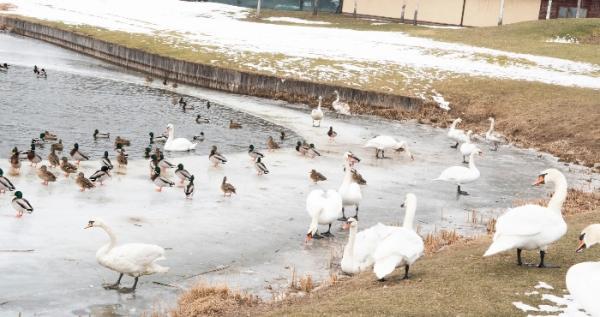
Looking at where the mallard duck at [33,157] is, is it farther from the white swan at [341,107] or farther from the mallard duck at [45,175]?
the white swan at [341,107]

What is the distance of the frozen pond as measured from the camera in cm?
1523

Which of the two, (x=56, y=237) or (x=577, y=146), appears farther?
(x=577, y=146)

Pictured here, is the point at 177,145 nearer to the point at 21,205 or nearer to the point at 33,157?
the point at 33,157

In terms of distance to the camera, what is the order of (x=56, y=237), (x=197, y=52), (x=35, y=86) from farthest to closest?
(x=197, y=52) < (x=35, y=86) < (x=56, y=237)

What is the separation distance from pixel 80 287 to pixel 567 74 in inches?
1743

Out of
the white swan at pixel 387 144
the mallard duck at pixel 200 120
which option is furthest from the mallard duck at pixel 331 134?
the mallard duck at pixel 200 120

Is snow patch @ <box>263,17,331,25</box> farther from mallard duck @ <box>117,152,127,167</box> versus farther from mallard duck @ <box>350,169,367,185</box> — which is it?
mallard duck @ <box>350,169,367,185</box>

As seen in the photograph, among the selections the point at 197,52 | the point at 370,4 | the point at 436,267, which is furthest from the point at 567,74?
the point at 370,4

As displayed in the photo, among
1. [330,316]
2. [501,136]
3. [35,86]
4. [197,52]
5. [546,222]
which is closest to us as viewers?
[330,316]

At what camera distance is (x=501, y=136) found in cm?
4038

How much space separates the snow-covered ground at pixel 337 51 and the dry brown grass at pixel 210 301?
3621 cm

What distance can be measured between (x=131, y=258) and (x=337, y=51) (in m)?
48.5

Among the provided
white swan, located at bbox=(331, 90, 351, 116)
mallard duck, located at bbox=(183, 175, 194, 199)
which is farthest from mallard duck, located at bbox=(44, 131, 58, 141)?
white swan, located at bbox=(331, 90, 351, 116)

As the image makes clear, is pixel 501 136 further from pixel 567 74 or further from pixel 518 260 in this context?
pixel 518 260
